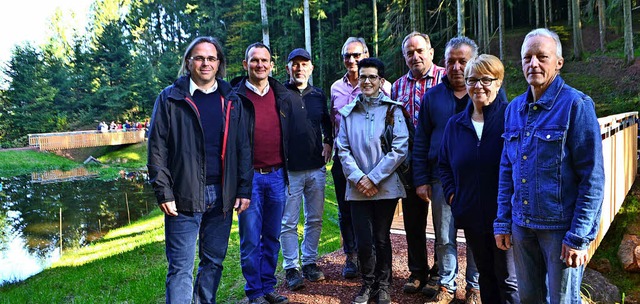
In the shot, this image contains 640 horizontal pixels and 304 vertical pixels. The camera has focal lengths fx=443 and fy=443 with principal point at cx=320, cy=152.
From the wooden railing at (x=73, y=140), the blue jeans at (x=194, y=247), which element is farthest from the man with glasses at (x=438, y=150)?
the wooden railing at (x=73, y=140)

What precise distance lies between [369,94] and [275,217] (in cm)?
124

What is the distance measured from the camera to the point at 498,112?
8.82 feet

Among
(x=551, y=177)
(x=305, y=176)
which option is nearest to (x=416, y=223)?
(x=305, y=176)

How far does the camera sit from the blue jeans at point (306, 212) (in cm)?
395

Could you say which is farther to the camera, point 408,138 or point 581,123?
point 408,138

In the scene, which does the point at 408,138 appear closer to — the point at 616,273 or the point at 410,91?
the point at 410,91

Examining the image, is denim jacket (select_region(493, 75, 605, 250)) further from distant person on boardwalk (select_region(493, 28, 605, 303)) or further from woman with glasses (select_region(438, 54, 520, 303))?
woman with glasses (select_region(438, 54, 520, 303))

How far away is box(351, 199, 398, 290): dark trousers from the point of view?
3.34m

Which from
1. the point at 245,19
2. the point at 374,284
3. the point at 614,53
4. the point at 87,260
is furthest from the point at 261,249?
the point at 245,19

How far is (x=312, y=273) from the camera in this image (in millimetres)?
4098

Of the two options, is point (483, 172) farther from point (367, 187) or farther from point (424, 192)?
point (367, 187)

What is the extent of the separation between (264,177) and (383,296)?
1.30 meters

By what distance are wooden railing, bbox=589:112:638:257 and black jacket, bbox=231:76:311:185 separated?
9.15ft

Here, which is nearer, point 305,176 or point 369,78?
point 369,78
